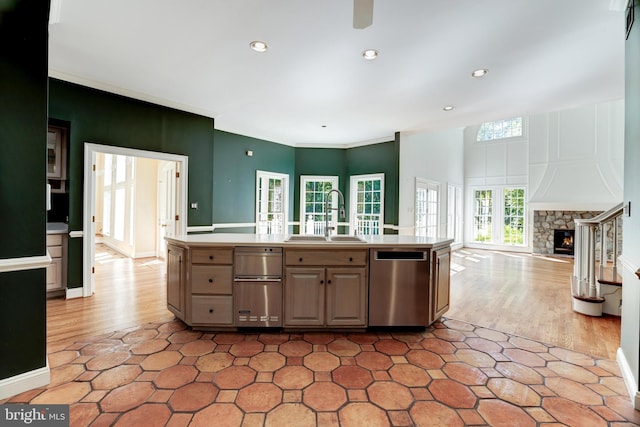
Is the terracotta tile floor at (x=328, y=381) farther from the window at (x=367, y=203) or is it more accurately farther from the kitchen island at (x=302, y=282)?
the window at (x=367, y=203)

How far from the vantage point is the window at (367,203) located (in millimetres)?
6293

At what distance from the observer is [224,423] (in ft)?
5.21

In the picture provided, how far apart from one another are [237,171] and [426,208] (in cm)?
440

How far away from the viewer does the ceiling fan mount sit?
58.3 inches

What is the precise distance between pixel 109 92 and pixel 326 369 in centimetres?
418

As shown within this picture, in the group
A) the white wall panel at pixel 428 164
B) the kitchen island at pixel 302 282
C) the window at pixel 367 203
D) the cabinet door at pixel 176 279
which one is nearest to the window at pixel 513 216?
the white wall panel at pixel 428 164

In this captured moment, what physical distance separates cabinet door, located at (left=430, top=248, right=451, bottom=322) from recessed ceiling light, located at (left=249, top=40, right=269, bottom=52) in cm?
251

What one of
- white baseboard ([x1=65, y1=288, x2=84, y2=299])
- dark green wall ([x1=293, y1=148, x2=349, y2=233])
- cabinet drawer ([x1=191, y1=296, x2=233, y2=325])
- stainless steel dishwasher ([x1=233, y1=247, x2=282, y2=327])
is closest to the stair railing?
stainless steel dishwasher ([x1=233, y1=247, x2=282, y2=327])

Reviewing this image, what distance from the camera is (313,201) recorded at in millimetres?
6938

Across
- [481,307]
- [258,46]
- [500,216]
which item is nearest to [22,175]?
[258,46]

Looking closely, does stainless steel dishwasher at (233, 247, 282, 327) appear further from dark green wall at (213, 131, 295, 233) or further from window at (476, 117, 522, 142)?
window at (476, 117, 522, 142)

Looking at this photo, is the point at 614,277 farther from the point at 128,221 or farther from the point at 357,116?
the point at 128,221

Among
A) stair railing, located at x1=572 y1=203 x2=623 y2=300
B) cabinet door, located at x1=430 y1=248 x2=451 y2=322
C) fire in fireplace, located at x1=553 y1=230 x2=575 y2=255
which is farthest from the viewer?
fire in fireplace, located at x1=553 y1=230 x2=575 y2=255

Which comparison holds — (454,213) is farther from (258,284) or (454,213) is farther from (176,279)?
(176,279)
